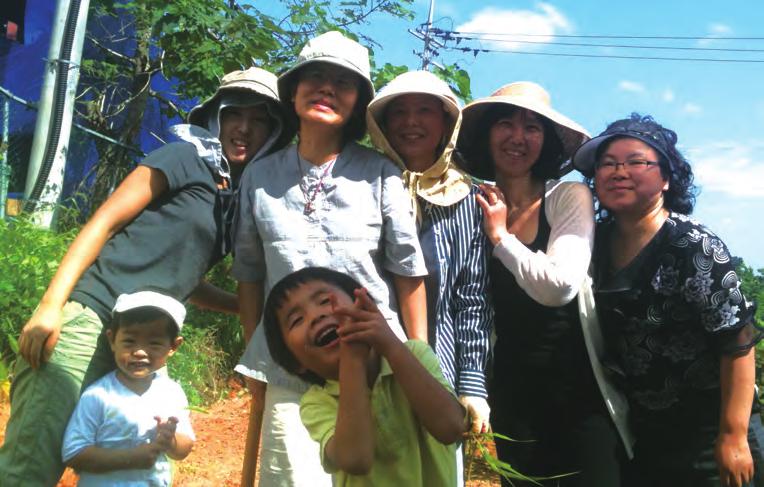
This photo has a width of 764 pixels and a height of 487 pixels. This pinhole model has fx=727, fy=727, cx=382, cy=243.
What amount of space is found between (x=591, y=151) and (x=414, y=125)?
635 millimetres

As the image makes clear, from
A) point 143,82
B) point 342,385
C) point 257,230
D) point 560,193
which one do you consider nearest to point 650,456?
point 560,193

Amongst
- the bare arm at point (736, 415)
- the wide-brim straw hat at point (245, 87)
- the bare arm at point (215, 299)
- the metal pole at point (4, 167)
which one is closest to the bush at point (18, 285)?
the metal pole at point (4, 167)

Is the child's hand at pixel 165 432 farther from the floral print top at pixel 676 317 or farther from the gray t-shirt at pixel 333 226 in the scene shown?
the floral print top at pixel 676 317

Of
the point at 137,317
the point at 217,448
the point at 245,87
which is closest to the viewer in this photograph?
the point at 137,317

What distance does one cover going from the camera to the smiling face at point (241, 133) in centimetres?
269

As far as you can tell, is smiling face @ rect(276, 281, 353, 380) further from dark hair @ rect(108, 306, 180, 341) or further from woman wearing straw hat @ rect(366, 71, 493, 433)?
woman wearing straw hat @ rect(366, 71, 493, 433)

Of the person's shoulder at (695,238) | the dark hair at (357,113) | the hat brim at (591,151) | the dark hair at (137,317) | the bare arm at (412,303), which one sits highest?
the dark hair at (357,113)

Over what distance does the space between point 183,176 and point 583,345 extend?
1.44 metres

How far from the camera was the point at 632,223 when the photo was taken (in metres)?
2.46

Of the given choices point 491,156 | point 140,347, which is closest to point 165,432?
point 140,347

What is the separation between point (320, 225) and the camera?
234 cm

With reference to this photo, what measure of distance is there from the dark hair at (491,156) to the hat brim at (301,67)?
0.47m

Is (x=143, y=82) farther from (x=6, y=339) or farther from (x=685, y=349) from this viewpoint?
(x=685, y=349)

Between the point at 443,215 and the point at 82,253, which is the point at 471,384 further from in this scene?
the point at 82,253
